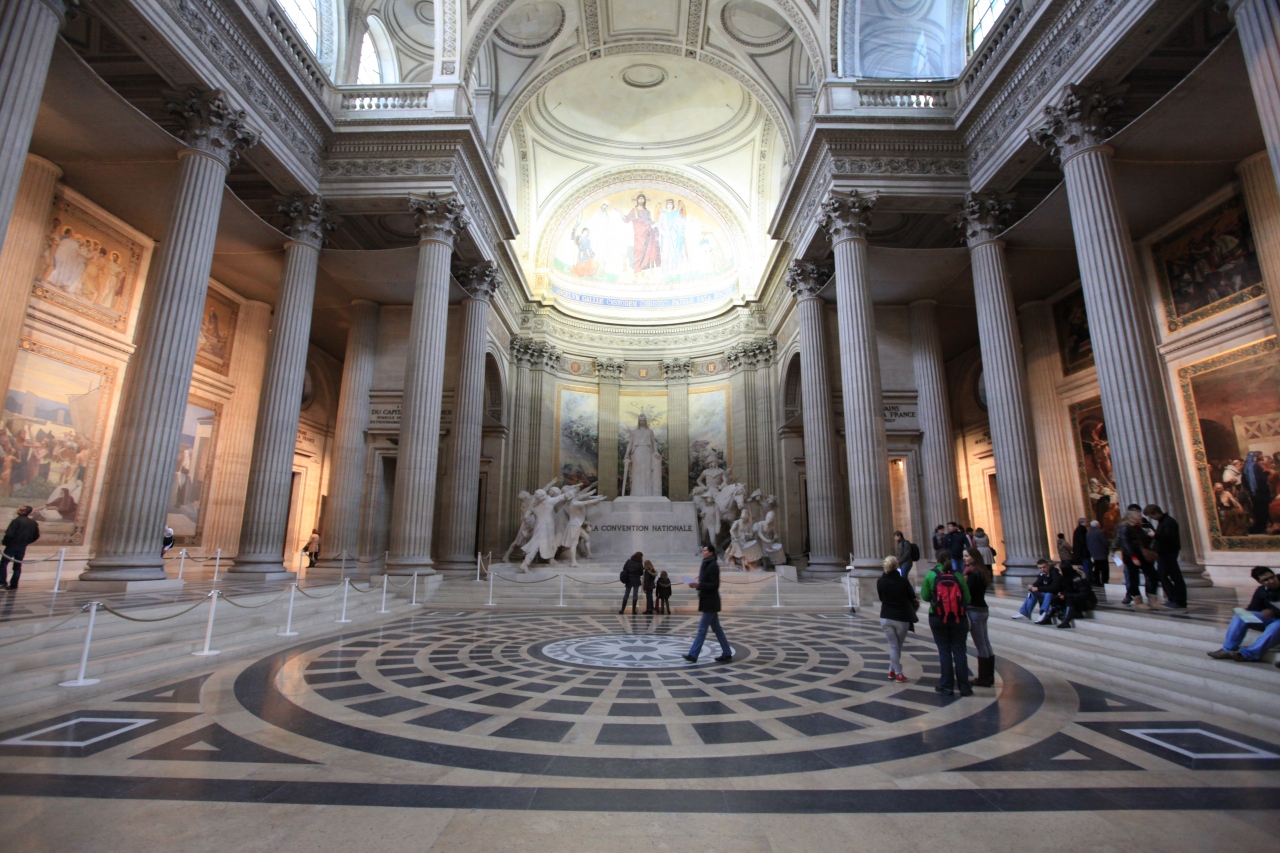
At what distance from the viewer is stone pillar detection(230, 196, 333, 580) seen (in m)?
11.6

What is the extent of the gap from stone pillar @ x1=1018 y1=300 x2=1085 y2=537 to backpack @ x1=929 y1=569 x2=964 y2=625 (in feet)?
38.9

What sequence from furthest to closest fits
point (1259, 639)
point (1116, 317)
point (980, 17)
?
point (980, 17) → point (1116, 317) → point (1259, 639)

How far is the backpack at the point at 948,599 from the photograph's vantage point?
4645 mm

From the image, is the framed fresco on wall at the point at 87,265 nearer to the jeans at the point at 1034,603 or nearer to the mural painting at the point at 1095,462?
the jeans at the point at 1034,603

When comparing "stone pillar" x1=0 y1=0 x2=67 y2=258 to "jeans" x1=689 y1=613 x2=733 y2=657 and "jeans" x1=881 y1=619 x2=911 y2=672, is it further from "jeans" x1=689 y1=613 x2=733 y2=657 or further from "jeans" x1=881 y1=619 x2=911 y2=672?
"jeans" x1=881 y1=619 x2=911 y2=672

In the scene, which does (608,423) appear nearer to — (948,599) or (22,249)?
(22,249)

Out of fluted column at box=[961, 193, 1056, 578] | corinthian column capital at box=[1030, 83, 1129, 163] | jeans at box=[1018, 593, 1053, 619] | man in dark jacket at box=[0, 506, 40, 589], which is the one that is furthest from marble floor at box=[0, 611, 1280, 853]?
corinthian column capital at box=[1030, 83, 1129, 163]

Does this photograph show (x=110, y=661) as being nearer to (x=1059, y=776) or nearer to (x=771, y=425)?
(x=1059, y=776)

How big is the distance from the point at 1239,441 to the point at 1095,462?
3.59 m

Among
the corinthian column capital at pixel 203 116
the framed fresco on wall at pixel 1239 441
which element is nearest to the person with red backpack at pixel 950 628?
the framed fresco on wall at pixel 1239 441

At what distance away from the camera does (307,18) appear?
1392cm

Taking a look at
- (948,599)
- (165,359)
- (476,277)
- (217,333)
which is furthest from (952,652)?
(217,333)

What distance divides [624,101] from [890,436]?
54.0 ft

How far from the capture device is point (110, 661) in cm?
489
